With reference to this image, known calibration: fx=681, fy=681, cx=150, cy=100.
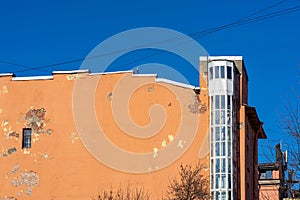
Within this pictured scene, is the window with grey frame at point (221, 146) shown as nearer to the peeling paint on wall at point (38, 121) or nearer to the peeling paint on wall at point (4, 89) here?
the peeling paint on wall at point (38, 121)

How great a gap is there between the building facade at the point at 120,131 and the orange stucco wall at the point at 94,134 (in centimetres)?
5

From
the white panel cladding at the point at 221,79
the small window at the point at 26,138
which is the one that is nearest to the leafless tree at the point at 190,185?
the white panel cladding at the point at 221,79

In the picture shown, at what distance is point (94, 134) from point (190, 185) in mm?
5932

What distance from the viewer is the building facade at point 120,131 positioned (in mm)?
34656

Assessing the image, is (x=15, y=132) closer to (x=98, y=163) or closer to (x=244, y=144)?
(x=98, y=163)

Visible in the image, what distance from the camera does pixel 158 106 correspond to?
1399 inches

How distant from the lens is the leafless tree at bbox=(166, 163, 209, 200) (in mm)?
33969

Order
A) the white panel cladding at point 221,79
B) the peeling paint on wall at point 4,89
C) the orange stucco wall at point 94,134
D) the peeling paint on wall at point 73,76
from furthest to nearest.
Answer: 1. the peeling paint on wall at point 4,89
2. the peeling paint on wall at point 73,76
3. the orange stucco wall at point 94,134
4. the white panel cladding at point 221,79

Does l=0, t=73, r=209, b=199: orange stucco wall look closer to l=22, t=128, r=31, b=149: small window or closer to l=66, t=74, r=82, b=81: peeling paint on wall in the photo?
l=66, t=74, r=82, b=81: peeling paint on wall

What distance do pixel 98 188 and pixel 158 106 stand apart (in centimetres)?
533

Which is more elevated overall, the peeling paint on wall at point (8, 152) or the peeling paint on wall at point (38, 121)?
the peeling paint on wall at point (38, 121)

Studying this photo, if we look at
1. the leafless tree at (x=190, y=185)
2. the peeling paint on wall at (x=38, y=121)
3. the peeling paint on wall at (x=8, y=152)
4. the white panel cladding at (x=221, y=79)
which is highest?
the white panel cladding at (x=221, y=79)

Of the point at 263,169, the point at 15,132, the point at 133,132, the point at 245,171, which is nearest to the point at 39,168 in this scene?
the point at 15,132

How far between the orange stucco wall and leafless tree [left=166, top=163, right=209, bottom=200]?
403 mm
